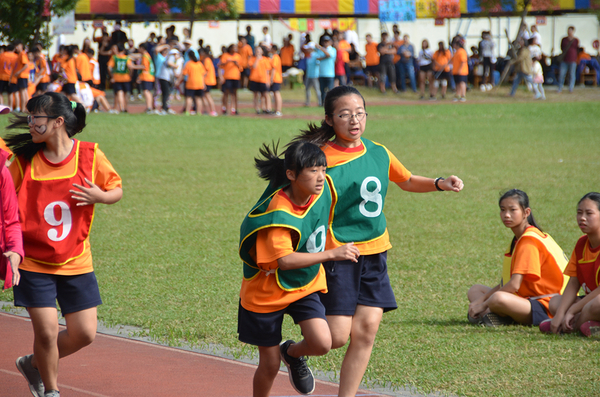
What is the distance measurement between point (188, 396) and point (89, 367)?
0.82 meters

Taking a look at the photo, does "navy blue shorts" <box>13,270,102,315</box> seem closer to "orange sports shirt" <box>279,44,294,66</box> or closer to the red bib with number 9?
the red bib with number 9

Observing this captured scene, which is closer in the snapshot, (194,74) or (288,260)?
(288,260)

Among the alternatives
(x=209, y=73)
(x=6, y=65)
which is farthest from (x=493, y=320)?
(x=6, y=65)

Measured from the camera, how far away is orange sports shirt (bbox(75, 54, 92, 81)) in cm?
1880

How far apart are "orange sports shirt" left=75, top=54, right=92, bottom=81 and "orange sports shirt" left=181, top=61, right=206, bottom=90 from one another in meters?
2.65

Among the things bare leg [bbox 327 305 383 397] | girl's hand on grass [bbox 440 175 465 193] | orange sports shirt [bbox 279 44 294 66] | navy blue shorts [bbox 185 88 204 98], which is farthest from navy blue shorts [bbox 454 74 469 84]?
bare leg [bbox 327 305 383 397]

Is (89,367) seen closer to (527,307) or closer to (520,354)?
(520,354)

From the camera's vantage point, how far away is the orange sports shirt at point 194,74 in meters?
18.5

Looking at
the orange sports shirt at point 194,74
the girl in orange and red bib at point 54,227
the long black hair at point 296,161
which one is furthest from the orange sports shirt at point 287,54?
the long black hair at point 296,161

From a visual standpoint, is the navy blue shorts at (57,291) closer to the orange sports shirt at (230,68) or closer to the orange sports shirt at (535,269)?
the orange sports shirt at (535,269)

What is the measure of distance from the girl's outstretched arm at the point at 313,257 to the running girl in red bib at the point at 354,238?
1.23 ft

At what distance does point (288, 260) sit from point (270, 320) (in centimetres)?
33

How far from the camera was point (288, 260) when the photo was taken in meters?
3.20

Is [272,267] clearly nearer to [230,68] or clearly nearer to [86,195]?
[86,195]
